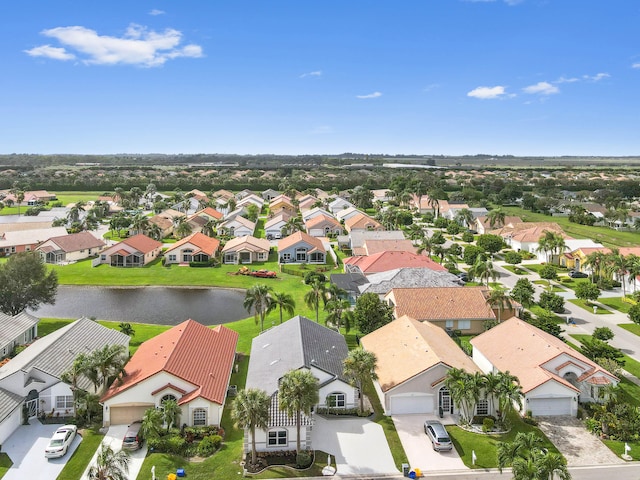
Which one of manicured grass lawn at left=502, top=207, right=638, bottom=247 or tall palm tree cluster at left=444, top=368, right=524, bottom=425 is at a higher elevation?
manicured grass lawn at left=502, top=207, right=638, bottom=247

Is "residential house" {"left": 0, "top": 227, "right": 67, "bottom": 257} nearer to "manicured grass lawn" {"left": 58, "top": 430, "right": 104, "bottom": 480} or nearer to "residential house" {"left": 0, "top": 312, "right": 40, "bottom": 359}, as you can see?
"residential house" {"left": 0, "top": 312, "right": 40, "bottom": 359}

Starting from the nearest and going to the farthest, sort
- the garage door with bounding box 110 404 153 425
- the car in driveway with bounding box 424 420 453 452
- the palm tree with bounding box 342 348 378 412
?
1. the car in driveway with bounding box 424 420 453 452
2. the garage door with bounding box 110 404 153 425
3. the palm tree with bounding box 342 348 378 412

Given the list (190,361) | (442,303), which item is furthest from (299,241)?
(190,361)

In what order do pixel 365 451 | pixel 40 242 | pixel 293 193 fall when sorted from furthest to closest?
pixel 293 193 → pixel 40 242 → pixel 365 451

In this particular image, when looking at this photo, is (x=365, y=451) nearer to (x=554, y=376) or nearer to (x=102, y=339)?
(x=554, y=376)

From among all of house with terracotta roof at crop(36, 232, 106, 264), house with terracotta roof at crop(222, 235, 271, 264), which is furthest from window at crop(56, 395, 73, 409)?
house with terracotta roof at crop(36, 232, 106, 264)

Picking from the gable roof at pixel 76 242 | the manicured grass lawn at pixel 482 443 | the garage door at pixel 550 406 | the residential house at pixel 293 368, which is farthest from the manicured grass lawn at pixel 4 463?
the gable roof at pixel 76 242

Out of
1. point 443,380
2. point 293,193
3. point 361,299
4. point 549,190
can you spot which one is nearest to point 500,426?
point 443,380
